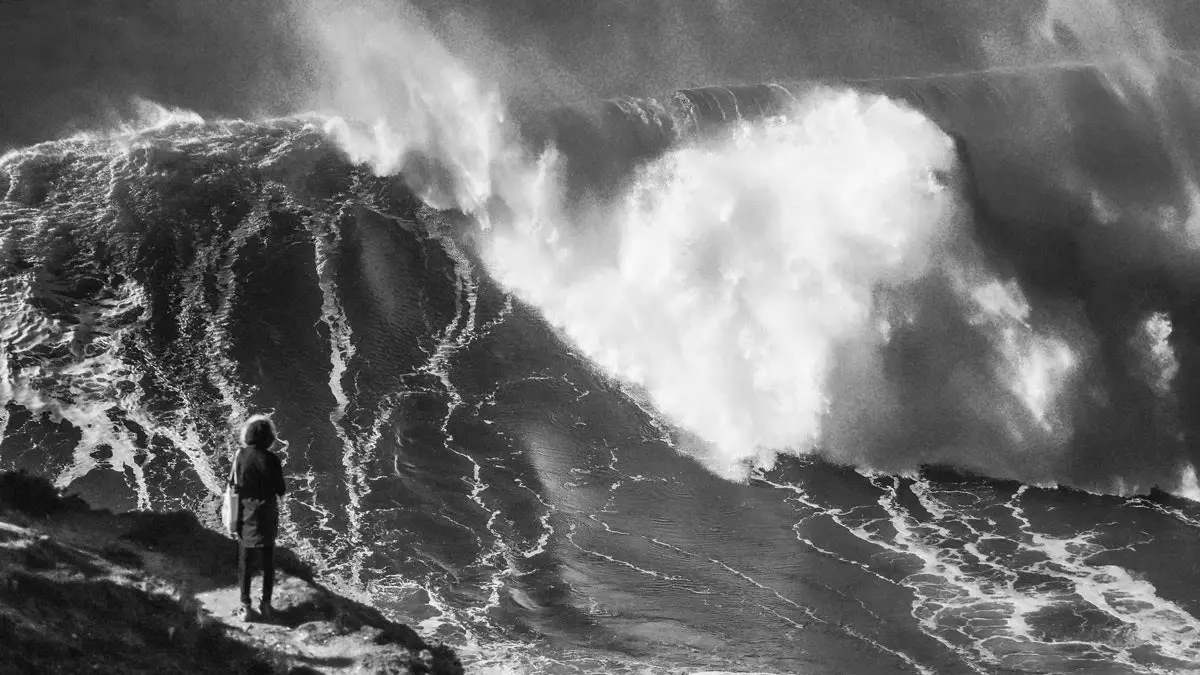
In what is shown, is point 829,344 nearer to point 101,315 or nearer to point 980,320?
point 980,320

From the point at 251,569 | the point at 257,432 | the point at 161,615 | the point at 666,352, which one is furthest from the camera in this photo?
the point at 666,352

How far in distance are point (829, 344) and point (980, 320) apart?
132 inches

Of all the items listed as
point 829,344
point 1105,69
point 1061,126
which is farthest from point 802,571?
point 1105,69

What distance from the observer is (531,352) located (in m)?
26.5

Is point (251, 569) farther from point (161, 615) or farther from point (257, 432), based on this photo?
point (257, 432)

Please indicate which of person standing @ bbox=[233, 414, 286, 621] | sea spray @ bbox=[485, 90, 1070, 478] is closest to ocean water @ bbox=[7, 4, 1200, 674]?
sea spray @ bbox=[485, 90, 1070, 478]

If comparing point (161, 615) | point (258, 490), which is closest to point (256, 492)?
point (258, 490)

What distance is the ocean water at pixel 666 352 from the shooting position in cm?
1772

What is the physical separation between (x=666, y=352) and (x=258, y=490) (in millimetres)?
18417

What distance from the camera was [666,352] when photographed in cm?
2664

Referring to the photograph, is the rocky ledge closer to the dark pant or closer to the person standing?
the dark pant

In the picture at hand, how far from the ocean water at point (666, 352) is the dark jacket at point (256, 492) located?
5975mm

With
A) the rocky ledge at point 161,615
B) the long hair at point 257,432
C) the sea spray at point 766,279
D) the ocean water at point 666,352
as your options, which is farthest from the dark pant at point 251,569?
the sea spray at point 766,279

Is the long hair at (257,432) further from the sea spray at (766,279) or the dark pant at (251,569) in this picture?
the sea spray at (766,279)
